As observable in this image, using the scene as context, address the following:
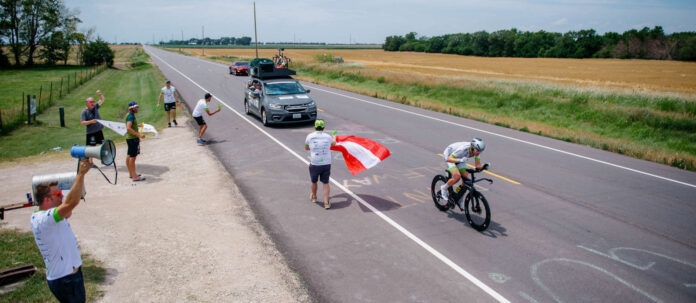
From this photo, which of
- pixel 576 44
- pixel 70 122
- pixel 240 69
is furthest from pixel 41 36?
pixel 576 44

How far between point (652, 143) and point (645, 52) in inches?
3473

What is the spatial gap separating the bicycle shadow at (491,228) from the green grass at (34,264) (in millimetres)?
5698

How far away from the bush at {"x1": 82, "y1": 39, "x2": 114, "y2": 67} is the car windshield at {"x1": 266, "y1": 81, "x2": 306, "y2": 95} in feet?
181

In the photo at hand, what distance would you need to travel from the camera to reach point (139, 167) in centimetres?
1055

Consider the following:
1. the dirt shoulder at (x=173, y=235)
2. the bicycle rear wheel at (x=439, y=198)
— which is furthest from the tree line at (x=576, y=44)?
the dirt shoulder at (x=173, y=235)

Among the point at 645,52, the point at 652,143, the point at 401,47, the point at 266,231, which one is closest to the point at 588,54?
the point at 645,52

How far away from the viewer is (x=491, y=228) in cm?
704

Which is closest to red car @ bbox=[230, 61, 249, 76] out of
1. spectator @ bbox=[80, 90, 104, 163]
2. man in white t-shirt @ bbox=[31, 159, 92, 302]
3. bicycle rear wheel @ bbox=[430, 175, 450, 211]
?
spectator @ bbox=[80, 90, 104, 163]

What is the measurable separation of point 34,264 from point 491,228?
7.02 m

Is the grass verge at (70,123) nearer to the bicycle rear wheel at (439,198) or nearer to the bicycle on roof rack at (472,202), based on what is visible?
the bicycle rear wheel at (439,198)

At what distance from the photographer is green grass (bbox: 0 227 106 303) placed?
4.78 m

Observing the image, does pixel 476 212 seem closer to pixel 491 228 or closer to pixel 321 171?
pixel 491 228

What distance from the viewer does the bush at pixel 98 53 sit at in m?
61.0

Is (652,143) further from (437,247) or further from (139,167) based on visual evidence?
(139,167)
